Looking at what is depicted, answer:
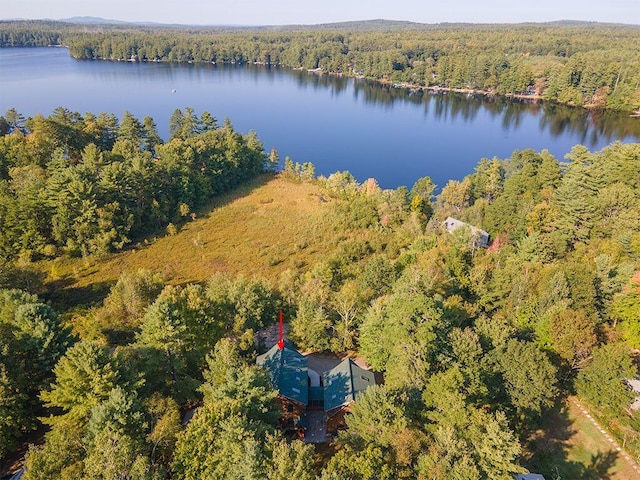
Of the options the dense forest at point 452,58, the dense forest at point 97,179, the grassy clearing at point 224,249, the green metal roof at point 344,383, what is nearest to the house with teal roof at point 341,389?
the green metal roof at point 344,383

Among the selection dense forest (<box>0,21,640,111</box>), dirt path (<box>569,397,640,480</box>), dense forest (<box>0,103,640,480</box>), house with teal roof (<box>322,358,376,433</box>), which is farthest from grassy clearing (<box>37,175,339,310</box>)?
dense forest (<box>0,21,640,111</box>)

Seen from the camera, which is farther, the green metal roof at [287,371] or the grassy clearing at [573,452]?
the green metal roof at [287,371]

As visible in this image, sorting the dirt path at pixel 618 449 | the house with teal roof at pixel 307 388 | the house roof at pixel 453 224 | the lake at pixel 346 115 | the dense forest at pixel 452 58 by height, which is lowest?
the dirt path at pixel 618 449

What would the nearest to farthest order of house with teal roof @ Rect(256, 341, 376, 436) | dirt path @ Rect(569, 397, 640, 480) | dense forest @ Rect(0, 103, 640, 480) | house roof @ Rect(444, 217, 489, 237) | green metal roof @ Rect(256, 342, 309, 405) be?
dense forest @ Rect(0, 103, 640, 480)
dirt path @ Rect(569, 397, 640, 480)
house with teal roof @ Rect(256, 341, 376, 436)
green metal roof @ Rect(256, 342, 309, 405)
house roof @ Rect(444, 217, 489, 237)

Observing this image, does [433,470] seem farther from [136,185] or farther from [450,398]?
[136,185]

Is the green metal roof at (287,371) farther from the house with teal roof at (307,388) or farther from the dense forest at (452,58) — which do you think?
the dense forest at (452,58)

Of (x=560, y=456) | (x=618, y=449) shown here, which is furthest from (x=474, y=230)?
(x=560, y=456)

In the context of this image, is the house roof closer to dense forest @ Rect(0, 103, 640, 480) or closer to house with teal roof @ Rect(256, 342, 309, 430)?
dense forest @ Rect(0, 103, 640, 480)
